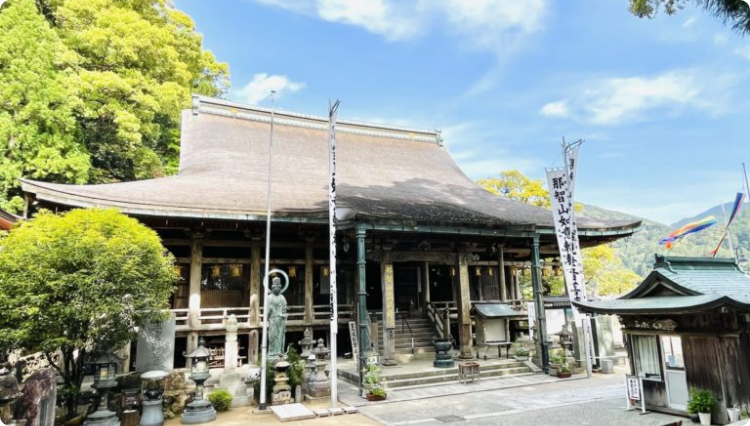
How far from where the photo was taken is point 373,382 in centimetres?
1039

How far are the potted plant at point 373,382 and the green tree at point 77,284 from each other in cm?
489

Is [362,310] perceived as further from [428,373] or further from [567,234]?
[567,234]

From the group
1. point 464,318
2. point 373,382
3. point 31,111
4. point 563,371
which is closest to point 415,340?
point 464,318

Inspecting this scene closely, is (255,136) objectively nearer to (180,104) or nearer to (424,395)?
(180,104)

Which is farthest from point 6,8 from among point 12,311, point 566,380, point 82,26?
point 566,380

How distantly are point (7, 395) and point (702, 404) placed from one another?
11.5 metres

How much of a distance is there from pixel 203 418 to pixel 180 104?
Answer: 671 inches

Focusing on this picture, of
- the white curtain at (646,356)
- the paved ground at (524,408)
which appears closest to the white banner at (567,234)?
the paved ground at (524,408)

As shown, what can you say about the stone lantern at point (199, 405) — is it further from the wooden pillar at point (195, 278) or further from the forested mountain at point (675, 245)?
the forested mountain at point (675, 245)

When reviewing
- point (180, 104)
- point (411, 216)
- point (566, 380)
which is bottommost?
point (566, 380)

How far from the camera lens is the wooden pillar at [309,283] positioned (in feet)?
47.8

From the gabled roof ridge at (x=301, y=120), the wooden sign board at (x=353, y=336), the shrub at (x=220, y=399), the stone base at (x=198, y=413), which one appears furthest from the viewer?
the gabled roof ridge at (x=301, y=120)

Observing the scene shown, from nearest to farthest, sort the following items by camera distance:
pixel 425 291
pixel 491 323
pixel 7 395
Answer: pixel 7 395 < pixel 491 323 < pixel 425 291

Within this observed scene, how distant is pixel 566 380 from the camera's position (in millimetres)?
12312
